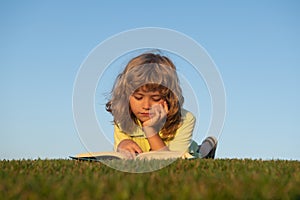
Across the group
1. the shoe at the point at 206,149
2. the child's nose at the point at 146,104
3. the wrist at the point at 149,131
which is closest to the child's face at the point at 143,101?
the child's nose at the point at 146,104

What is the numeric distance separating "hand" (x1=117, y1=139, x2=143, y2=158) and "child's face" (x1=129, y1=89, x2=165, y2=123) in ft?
1.82

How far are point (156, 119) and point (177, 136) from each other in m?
0.72

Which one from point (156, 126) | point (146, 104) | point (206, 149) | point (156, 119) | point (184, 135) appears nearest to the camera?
point (146, 104)

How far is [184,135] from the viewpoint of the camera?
7293 mm

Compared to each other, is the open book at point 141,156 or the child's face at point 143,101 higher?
the child's face at point 143,101

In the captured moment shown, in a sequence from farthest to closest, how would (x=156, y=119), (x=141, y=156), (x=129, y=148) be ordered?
(x=129, y=148) < (x=156, y=119) < (x=141, y=156)

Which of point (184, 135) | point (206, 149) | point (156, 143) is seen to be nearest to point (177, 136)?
point (184, 135)

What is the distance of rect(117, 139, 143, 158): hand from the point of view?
6.88 metres

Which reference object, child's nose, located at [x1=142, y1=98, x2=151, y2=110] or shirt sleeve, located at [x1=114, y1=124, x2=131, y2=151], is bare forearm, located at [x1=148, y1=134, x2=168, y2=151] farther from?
child's nose, located at [x1=142, y1=98, x2=151, y2=110]

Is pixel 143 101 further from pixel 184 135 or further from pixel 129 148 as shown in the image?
pixel 184 135

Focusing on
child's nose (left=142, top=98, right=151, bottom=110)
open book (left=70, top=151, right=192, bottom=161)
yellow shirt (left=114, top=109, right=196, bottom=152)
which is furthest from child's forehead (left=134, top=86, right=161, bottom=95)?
open book (left=70, top=151, right=192, bottom=161)

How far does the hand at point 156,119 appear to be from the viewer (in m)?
6.71

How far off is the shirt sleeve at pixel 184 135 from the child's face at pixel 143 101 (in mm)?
555

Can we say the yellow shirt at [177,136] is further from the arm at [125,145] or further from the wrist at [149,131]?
the wrist at [149,131]
